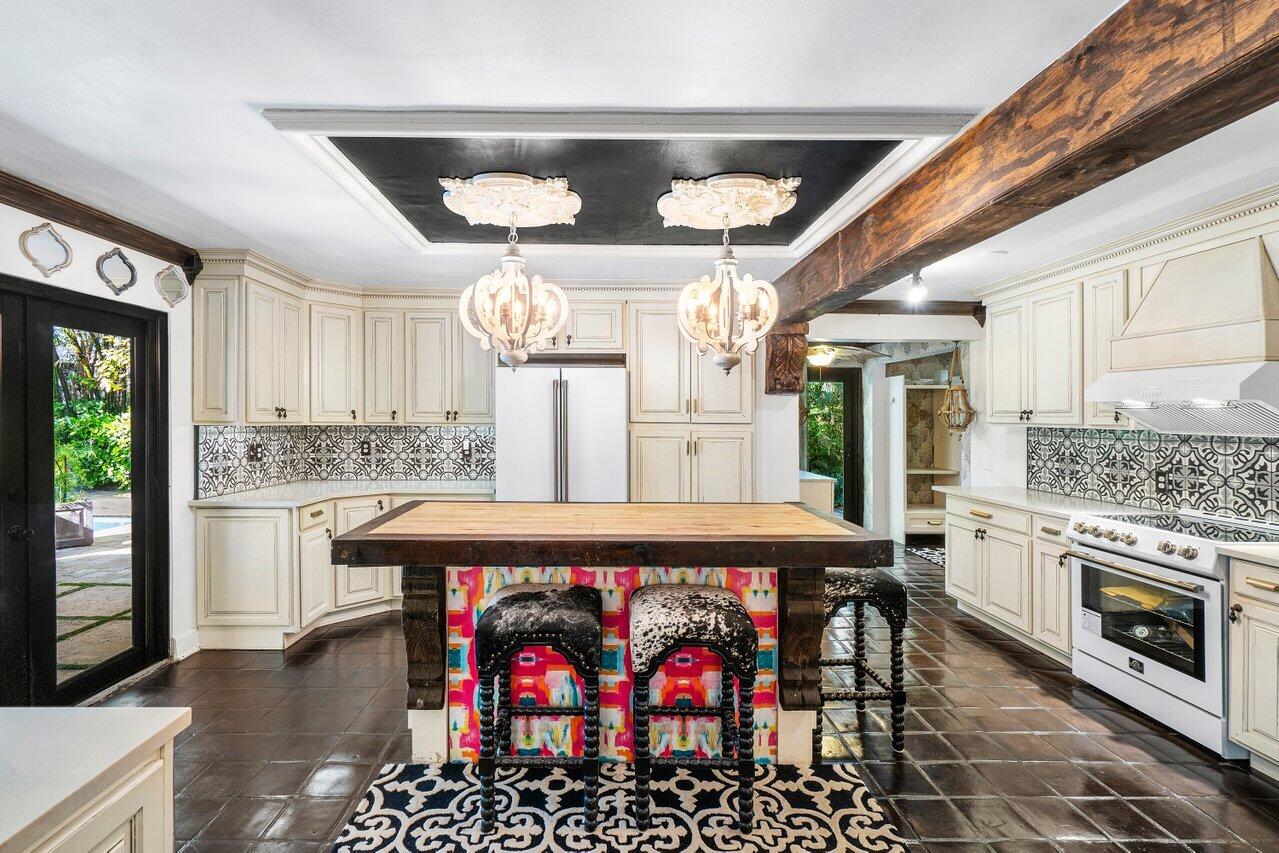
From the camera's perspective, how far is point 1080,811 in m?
2.21

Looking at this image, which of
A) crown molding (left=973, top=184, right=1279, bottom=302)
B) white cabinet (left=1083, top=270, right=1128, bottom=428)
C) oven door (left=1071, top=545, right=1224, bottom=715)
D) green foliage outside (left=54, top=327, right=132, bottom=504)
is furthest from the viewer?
white cabinet (left=1083, top=270, right=1128, bottom=428)

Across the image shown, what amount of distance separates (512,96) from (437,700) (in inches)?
90.7

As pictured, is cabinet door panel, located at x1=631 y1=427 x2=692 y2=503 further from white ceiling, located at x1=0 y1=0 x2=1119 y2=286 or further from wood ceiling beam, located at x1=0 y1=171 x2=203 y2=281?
wood ceiling beam, located at x1=0 y1=171 x2=203 y2=281

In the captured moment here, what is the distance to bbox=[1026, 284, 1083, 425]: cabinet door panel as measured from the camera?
3713 mm

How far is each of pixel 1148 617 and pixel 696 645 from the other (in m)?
2.43

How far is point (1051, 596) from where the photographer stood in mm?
3529

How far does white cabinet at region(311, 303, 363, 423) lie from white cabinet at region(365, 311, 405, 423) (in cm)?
8

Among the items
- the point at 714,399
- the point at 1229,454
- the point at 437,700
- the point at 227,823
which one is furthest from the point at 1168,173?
the point at 227,823

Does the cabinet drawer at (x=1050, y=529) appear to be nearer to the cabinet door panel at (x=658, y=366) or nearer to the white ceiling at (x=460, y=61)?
the cabinet door panel at (x=658, y=366)

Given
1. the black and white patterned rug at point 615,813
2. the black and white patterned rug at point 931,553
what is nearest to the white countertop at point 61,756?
the black and white patterned rug at point 615,813

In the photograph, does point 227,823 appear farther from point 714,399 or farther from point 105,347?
point 714,399

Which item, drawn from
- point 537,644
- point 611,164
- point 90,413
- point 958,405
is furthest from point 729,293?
point 958,405

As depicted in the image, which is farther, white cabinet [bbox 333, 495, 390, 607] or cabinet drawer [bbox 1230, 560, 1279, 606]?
white cabinet [bbox 333, 495, 390, 607]

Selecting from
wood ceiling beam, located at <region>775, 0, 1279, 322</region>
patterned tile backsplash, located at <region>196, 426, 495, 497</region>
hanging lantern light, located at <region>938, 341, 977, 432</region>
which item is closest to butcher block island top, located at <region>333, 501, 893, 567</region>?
wood ceiling beam, located at <region>775, 0, 1279, 322</region>
